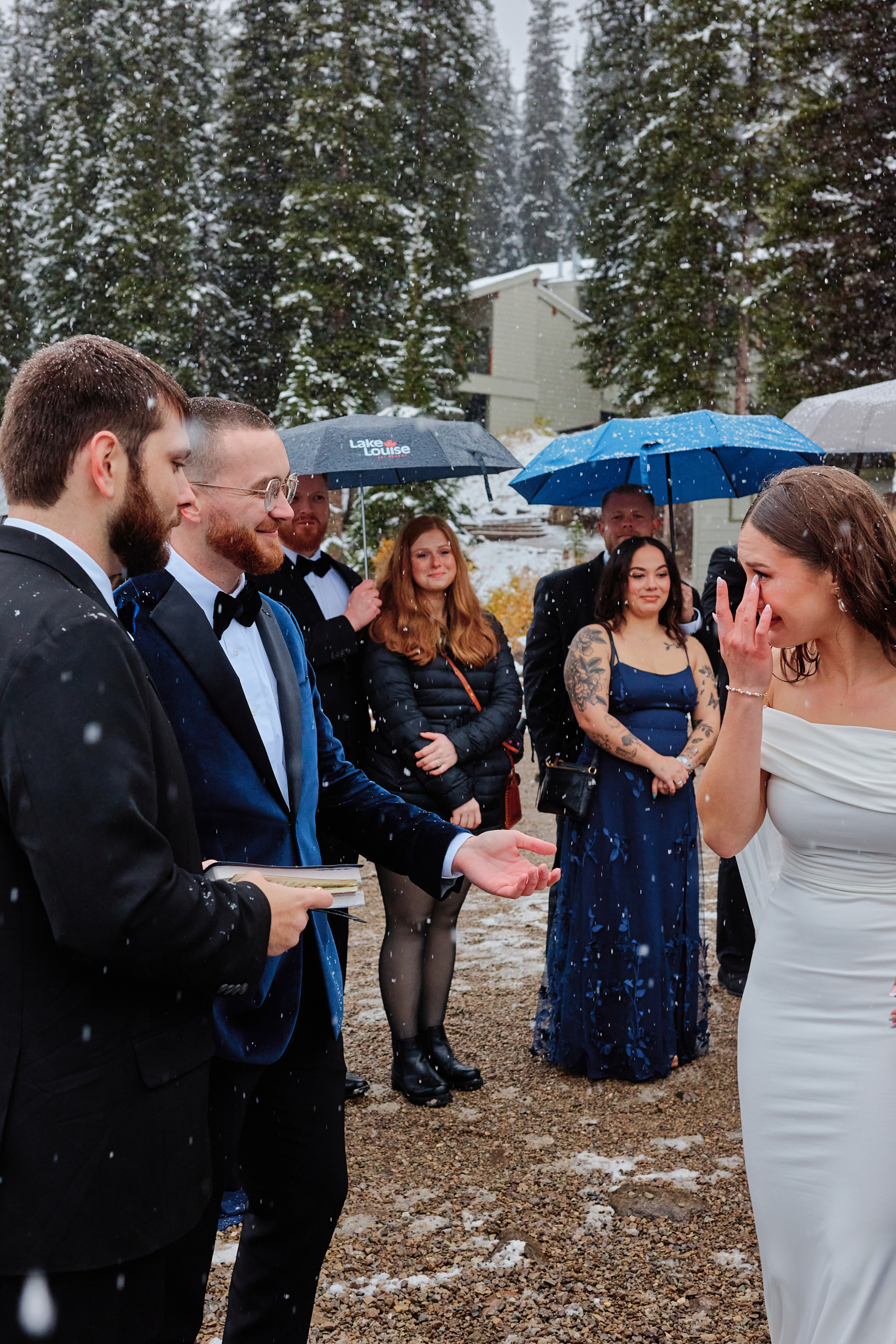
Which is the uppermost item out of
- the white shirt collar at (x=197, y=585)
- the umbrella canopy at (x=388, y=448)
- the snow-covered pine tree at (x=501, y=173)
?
the snow-covered pine tree at (x=501, y=173)

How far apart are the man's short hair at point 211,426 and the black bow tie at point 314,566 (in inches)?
87.7

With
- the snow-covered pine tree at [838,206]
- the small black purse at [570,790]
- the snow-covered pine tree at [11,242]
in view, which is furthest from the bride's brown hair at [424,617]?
the snow-covered pine tree at [11,242]

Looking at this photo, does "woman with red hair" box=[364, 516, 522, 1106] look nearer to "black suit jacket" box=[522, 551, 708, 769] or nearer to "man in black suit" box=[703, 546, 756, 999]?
"black suit jacket" box=[522, 551, 708, 769]

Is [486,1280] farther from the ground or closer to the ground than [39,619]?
closer to the ground

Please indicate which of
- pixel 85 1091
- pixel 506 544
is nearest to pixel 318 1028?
pixel 85 1091

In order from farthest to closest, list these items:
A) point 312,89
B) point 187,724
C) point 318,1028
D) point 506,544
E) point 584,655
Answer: point 506,544 → point 312,89 → point 584,655 → point 318,1028 → point 187,724

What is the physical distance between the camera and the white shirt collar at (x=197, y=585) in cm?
A: 240

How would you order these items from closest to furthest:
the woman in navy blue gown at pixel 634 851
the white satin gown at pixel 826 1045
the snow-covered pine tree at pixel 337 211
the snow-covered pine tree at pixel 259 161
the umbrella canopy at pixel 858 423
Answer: the white satin gown at pixel 826 1045, the woman in navy blue gown at pixel 634 851, the umbrella canopy at pixel 858 423, the snow-covered pine tree at pixel 337 211, the snow-covered pine tree at pixel 259 161

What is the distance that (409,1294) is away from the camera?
10.2 feet

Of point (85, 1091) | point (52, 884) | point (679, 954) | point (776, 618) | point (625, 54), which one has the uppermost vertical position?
point (625, 54)

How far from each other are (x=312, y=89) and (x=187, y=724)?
2374 cm

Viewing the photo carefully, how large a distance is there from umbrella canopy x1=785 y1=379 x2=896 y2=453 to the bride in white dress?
477 centimetres

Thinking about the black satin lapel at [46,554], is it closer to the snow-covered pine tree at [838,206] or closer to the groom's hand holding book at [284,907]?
the groom's hand holding book at [284,907]

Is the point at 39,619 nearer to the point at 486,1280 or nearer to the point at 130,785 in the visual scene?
the point at 130,785
